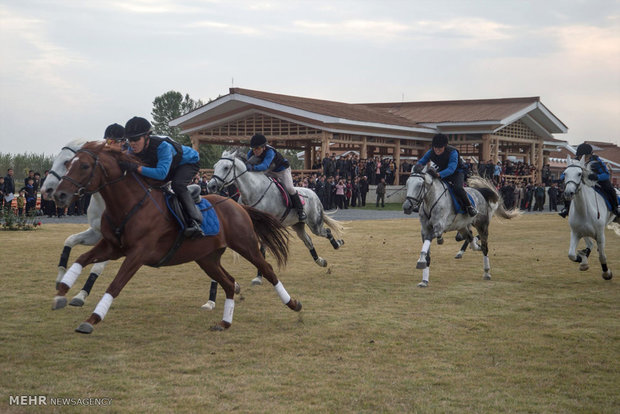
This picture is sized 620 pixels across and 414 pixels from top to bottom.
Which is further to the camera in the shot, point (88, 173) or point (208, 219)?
point (208, 219)

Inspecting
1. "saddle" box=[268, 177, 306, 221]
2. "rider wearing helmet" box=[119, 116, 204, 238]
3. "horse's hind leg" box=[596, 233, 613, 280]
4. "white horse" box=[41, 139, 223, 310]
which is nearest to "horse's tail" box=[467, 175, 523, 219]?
"horse's hind leg" box=[596, 233, 613, 280]

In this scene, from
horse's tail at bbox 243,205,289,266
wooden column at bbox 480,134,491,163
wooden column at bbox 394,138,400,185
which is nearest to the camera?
horse's tail at bbox 243,205,289,266

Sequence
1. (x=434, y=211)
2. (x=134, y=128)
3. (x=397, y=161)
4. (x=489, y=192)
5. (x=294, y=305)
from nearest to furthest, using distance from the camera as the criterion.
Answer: (x=134, y=128) → (x=294, y=305) → (x=434, y=211) → (x=489, y=192) → (x=397, y=161)

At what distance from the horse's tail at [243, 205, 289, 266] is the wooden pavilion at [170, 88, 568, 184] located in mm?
27406

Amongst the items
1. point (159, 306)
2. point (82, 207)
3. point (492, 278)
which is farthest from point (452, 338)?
point (82, 207)

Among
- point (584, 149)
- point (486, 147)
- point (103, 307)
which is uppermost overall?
point (486, 147)

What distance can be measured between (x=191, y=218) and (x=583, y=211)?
7.84 meters

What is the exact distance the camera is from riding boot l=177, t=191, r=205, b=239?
746 cm

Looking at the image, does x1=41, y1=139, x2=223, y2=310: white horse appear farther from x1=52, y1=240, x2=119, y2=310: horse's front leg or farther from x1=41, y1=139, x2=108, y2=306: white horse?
x1=52, y1=240, x2=119, y2=310: horse's front leg

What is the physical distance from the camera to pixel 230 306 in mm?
7918

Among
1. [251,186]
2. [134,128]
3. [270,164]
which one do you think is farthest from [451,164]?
[134,128]

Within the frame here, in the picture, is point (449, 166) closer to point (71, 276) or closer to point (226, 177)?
point (226, 177)

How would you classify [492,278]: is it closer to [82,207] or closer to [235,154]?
[235,154]

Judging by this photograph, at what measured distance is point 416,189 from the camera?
11.5m
